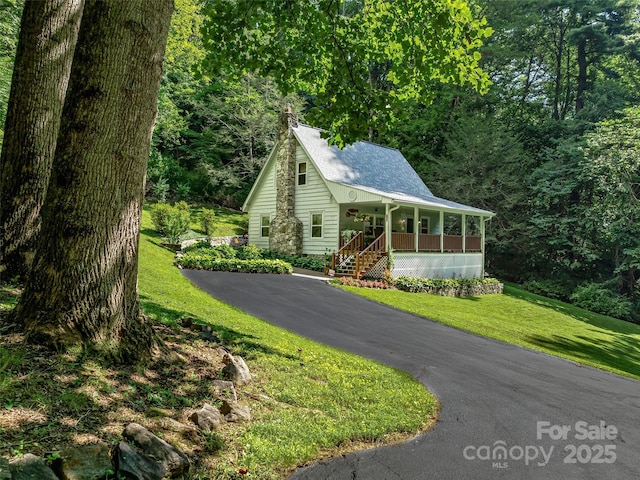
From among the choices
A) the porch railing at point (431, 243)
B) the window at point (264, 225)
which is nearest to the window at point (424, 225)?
the porch railing at point (431, 243)

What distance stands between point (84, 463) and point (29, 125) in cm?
437

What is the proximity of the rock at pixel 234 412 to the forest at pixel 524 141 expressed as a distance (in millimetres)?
20187

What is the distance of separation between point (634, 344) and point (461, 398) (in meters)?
13.0

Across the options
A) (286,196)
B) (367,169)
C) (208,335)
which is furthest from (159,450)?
(367,169)

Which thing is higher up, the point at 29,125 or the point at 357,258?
the point at 29,125

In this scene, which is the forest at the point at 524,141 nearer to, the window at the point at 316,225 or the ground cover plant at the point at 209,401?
the window at the point at 316,225

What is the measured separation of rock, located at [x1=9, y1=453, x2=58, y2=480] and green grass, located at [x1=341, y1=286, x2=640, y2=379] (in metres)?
10.1

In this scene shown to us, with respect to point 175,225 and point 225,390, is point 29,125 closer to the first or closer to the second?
point 225,390

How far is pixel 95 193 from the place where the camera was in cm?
357

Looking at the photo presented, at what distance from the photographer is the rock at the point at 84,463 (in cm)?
230

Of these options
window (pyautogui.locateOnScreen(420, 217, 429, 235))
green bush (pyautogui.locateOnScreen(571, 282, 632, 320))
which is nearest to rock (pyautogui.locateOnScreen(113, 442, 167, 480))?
window (pyautogui.locateOnScreen(420, 217, 429, 235))

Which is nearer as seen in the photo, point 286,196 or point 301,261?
point 301,261

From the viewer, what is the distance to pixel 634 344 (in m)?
14.2

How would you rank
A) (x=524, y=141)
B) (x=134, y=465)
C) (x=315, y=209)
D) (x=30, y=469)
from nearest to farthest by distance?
(x=30, y=469) → (x=134, y=465) → (x=315, y=209) → (x=524, y=141)
